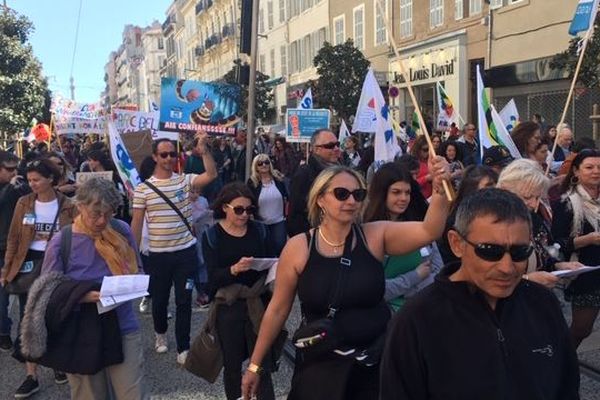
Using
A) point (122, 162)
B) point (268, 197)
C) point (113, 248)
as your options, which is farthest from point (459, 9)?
point (113, 248)

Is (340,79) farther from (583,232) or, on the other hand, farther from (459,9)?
(583,232)

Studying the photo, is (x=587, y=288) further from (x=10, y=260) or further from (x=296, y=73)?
(x=296, y=73)

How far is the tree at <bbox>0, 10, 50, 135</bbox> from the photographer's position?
2148cm

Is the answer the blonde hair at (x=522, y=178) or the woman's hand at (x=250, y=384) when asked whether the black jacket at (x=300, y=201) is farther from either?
the woman's hand at (x=250, y=384)

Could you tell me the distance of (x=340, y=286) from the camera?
2795 mm

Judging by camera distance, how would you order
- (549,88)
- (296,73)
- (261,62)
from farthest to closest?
(261,62)
(296,73)
(549,88)

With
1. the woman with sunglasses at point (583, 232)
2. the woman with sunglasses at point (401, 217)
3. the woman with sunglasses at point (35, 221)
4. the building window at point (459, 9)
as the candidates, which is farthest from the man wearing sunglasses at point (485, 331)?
the building window at point (459, 9)

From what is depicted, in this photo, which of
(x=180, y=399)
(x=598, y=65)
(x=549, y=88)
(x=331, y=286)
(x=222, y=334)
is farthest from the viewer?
(x=549, y=88)

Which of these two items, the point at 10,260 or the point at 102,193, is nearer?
the point at 102,193

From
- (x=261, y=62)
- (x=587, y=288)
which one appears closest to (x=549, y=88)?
(x=587, y=288)

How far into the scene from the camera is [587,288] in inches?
162

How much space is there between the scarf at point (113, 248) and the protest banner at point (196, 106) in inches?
186

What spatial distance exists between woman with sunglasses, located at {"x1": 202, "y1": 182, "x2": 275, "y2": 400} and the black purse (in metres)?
1.16

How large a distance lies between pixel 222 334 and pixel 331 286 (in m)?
1.40
